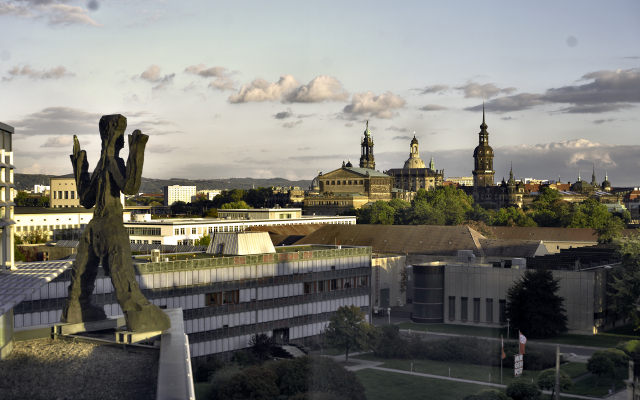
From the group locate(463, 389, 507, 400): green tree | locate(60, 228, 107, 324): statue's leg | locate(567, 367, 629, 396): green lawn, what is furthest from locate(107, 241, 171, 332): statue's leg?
locate(567, 367, 629, 396): green lawn

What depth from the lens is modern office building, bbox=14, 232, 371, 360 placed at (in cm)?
3934

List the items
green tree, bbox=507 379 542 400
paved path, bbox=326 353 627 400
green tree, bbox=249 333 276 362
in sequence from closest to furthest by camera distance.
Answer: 1. green tree, bbox=507 379 542 400
2. paved path, bbox=326 353 627 400
3. green tree, bbox=249 333 276 362

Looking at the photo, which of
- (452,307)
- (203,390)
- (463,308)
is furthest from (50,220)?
(203,390)

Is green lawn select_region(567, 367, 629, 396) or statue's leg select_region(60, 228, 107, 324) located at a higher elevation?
statue's leg select_region(60, 228, 107, 324)

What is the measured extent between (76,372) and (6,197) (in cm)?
788

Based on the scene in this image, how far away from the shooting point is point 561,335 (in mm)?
52500

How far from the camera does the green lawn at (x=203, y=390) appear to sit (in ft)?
110

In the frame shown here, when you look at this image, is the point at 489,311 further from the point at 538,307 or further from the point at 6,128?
the point at 6,128

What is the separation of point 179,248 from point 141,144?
49.1 metres

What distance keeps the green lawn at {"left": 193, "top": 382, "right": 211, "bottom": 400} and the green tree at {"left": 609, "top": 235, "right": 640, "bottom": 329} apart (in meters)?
28.1

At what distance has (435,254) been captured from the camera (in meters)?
76.9

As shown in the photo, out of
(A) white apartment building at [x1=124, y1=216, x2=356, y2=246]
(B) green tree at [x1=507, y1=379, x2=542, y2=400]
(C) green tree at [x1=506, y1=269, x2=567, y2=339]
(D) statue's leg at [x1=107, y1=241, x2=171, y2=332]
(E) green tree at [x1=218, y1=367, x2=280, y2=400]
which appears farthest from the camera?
(A) white apartment building at [x1=124, y1=216, x2=356, y2=246]

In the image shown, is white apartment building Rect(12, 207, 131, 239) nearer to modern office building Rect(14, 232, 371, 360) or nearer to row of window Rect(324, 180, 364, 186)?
modern office building Rect(14, 232, 371, 360)

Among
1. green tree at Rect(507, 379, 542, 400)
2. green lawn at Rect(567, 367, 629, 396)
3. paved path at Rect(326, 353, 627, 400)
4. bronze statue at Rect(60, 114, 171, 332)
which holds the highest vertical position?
bronze statue at Rect(60, 114, 171, 332)
